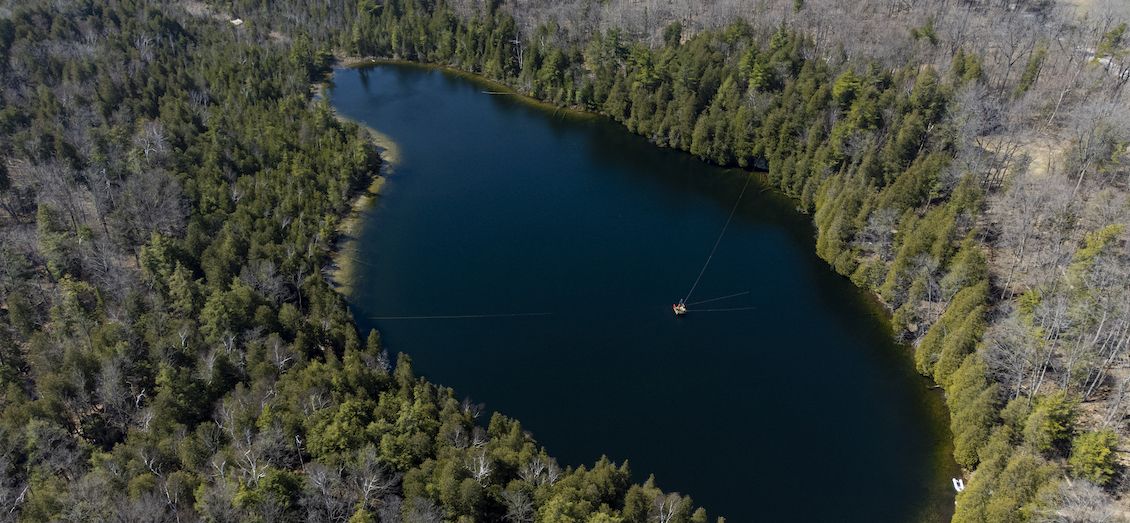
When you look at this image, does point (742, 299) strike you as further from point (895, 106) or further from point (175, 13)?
point (175, 13)

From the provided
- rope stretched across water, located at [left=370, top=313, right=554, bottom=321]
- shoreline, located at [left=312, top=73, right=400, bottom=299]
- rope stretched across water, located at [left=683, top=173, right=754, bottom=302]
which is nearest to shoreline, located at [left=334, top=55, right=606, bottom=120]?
shoreline, located at [left=312, top=73, right=400, bottom=299]

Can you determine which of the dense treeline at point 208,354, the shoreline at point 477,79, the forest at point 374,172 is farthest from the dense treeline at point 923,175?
the dense treeline at point 208,354

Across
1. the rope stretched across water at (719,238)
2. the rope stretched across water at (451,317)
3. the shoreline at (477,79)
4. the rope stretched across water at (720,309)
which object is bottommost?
the rope stretched across water at (451,317)

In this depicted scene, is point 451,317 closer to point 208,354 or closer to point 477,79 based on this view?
point 208,354

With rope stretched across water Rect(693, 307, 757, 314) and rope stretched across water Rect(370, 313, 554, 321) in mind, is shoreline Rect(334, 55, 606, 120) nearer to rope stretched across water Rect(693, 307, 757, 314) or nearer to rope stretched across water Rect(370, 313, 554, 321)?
rope stretched across water Rect(693, 307, 757, 314)

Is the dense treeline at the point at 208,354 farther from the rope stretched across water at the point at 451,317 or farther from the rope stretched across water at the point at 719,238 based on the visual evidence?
the rope stretched across water at the point at 719,238
